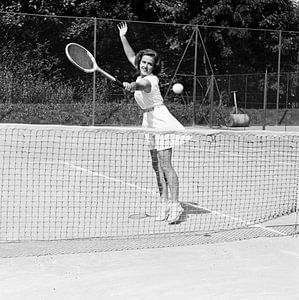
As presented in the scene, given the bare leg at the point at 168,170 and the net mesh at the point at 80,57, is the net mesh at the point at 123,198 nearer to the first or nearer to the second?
the bare leg at the point at 168,170

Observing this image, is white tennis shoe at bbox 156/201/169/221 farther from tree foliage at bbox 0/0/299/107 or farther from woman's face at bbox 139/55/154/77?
tree foliage at bbox 0/0/299/107

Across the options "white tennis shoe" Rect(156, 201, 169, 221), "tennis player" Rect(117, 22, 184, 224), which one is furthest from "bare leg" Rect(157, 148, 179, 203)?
"white tennis shoe" Rect(156, 201, 169, 221)

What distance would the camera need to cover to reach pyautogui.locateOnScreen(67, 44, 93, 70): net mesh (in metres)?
6.27

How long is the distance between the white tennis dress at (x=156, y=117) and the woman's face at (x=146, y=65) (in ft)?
0.20

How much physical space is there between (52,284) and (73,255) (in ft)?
2.15

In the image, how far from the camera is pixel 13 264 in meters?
3.95

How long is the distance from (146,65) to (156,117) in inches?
18.5

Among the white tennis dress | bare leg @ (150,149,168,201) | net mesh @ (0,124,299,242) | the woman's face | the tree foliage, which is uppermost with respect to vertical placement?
the tree foliage

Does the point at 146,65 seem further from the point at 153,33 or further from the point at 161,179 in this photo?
the point at 153,33

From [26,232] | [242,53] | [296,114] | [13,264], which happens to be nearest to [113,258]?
[13,264]

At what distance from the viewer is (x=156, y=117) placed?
213 inches

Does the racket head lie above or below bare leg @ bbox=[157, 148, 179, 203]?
above

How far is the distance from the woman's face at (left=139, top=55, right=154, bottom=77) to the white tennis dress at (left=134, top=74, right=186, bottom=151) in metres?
0.06

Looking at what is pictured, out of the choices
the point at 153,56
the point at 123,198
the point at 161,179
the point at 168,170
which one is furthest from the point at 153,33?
the point at 168,170
